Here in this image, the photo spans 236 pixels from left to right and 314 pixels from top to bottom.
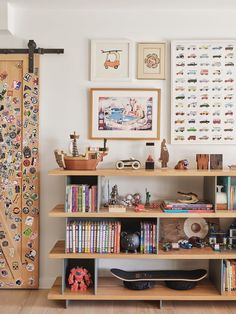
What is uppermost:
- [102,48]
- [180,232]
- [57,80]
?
[102,48]

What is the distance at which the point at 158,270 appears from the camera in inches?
130

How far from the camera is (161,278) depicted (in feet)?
10.1

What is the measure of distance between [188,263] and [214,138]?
1.01 metres

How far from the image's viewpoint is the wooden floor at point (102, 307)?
2.91 metres

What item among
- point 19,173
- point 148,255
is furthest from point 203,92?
point 19,173

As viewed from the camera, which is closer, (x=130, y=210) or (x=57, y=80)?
(x=130, y=210)

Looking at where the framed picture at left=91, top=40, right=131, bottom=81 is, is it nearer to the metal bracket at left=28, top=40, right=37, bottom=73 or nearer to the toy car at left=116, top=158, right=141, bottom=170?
the metal bracket at left=28, top=40, right=37, bottom=73

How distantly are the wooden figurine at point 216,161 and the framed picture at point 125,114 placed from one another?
458mm

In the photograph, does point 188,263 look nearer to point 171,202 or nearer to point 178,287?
point 178,287

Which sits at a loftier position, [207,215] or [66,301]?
[207,215]

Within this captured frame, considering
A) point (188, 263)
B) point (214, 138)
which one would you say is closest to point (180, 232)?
point (188, 263)

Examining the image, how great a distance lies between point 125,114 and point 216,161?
0.78m

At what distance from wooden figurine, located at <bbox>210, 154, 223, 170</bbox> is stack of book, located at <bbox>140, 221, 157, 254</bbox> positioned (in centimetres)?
63

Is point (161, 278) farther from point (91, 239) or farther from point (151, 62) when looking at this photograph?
point (151, 62)
